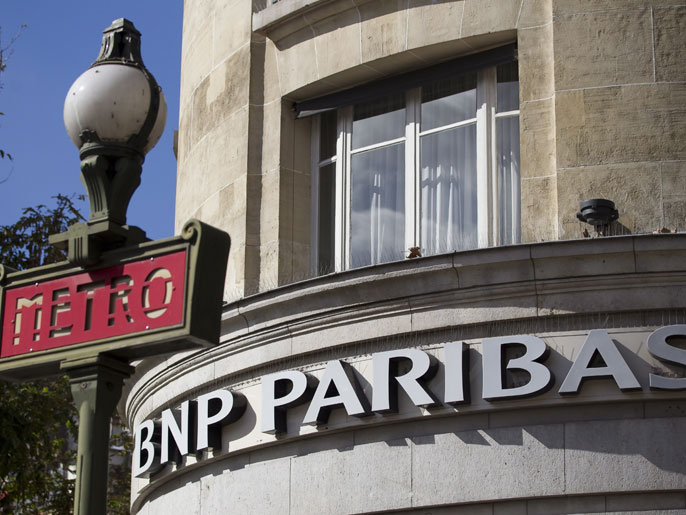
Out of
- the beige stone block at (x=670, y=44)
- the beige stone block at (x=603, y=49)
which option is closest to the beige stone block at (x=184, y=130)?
the beige stone block at (x=603, y=49)

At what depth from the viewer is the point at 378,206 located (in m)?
16.4

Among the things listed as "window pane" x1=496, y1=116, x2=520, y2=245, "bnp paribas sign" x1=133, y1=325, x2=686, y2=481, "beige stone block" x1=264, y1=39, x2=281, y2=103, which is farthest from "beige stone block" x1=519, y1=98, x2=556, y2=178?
"beige stone block" x1=264, y1=39, x2=281, y2=103

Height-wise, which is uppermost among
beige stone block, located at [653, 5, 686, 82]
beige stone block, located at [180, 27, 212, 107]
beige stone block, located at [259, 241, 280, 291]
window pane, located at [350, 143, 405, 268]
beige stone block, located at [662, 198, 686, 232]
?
beige stone block, located at [180, 27, 212, 107]

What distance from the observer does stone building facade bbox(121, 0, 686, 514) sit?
1323cm

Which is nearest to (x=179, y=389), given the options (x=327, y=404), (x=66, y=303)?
(x=327, y=404)

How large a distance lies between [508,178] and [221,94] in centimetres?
466

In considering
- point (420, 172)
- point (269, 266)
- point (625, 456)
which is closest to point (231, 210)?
point (269, 266)

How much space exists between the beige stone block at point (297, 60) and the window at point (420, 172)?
61 centimetres

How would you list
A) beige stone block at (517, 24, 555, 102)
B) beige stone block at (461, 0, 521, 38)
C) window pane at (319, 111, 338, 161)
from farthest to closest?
window pane at (319, 111, 338, 161), beige stone block at (461, 0, 521, 38), beige stone block at (517, 24, 555, 102)

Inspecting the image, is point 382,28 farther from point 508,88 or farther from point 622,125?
point 622,125

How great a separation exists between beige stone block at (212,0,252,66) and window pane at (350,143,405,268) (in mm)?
2545

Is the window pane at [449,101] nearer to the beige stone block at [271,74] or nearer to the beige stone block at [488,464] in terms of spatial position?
the beige stone block at [271,74]

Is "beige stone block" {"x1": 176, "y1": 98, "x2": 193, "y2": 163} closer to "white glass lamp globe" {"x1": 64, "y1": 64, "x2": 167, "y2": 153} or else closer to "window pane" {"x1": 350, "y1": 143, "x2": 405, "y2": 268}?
"window pane" {"x1": 350, "y1": 143, "x2": 405, "y2": 268}

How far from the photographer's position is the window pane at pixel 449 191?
15.5 m
